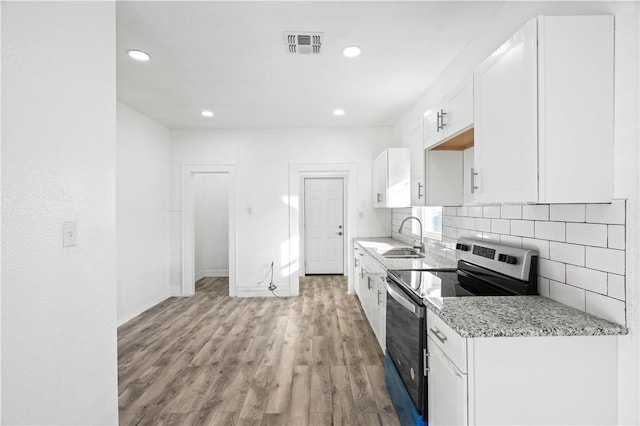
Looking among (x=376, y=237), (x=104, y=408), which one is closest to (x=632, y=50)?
(x=104, y=408)

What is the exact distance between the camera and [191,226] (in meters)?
5.05

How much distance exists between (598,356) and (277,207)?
4214mm

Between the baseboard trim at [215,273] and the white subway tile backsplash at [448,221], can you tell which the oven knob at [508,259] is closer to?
the white subway tile backsplash at [448,221]

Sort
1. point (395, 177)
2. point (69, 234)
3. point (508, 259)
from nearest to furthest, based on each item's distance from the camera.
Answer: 1. point (69, 234)
2. point (508, 259)
3. point (395, 177)

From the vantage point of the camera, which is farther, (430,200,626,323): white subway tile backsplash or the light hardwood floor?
the light hardwood floor

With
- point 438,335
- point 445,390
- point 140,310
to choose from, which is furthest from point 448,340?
point 140,310

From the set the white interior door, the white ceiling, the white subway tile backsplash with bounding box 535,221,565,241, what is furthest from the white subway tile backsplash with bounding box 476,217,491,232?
the white interior door

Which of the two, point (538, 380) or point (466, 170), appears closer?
point (538, 380)

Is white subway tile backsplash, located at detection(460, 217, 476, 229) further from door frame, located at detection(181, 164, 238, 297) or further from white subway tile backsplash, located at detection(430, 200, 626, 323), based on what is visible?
door frame, located at detection(181, 164, 238, 297)

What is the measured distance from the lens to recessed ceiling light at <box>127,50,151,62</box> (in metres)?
2.59

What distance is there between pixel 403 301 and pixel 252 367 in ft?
5.09

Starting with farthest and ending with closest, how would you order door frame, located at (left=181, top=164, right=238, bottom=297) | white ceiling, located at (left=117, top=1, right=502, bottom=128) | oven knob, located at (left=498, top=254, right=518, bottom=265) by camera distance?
1. door frame, located at (left=181, top=164, right=238, bottom=297)
2. white ceiling, located at (left=117, top=1, right=502, bottom=128)
3. oven knob, located at (left=498, top=254, right=518, bottom=265)

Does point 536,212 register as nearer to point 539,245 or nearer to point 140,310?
point 539,245

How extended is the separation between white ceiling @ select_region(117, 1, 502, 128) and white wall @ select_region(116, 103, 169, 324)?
39 cm
